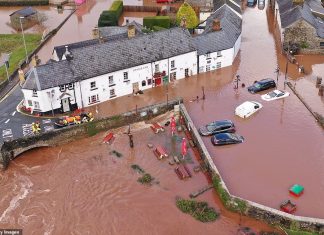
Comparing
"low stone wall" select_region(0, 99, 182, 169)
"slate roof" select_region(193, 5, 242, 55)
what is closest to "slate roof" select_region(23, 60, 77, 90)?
"low stone wall" select_region(0, 99, 182, 169)

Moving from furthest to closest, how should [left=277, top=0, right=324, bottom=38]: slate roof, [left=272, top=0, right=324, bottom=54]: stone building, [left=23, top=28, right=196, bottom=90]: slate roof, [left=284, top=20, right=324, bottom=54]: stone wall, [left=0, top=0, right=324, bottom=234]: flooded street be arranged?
[left=277, top=0, right=324, bottom=38]: slate roof
[left=272, top=0, right=324, bottom=54]: stone building
[left=284, top=20, right=324, bottom=54]: stone wall
[left=23, top=28, right=196, bottom=90]: slate roof
[left=0, top=0, right=324, bottom=234]: flooded street

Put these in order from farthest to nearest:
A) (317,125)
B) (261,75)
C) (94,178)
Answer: (261,75), (317,125), (94,178)

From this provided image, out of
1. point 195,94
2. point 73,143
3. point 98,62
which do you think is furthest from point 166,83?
point 73,143

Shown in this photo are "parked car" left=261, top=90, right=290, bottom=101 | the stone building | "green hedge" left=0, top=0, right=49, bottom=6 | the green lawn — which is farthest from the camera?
"green hedge" left=0, top=0, right=49, bottom=6

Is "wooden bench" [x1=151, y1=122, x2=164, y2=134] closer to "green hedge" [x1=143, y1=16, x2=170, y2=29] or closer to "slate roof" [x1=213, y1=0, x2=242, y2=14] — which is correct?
"green hedge" [x1=143, y1=16, x2=170, y2=29]

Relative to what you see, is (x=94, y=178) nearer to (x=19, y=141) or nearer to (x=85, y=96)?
(x=19, y=141)

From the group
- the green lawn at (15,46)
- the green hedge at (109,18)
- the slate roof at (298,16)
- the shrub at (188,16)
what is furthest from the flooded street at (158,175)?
the green hedge at (109,18)

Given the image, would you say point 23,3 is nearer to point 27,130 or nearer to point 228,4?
point 228,4
